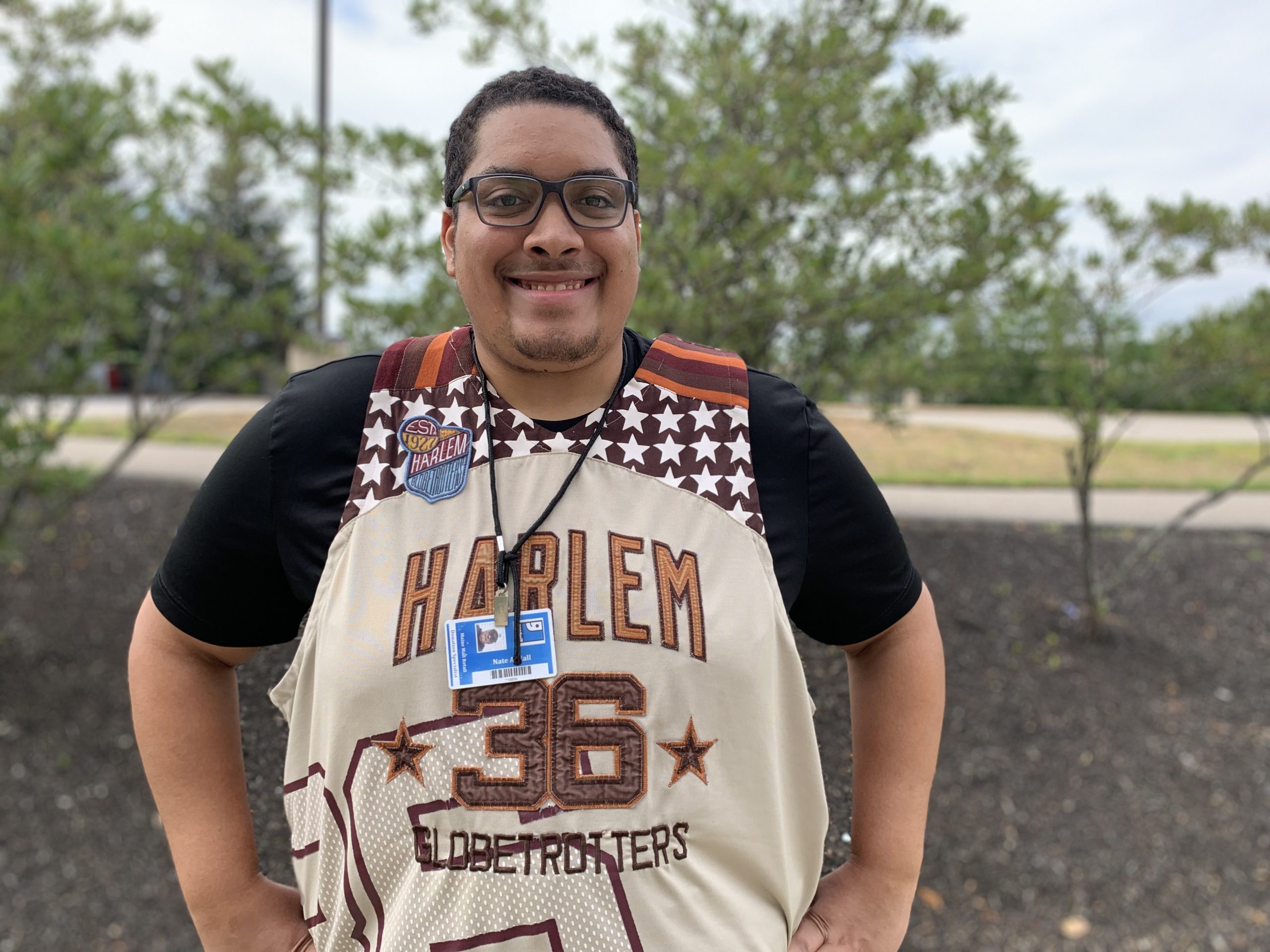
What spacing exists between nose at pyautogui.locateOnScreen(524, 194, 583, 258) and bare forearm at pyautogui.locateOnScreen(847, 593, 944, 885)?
0.82 meters

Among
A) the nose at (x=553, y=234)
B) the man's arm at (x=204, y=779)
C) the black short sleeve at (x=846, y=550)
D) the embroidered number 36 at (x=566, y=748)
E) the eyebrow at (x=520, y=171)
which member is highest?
the eyebrow at (x=520, y=171)

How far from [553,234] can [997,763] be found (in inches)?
167

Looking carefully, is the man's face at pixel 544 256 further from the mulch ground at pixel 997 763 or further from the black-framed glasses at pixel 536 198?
the mulch ground at pixel 997 763

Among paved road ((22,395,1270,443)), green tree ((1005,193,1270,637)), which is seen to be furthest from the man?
paved road ((22,395,1270,443))

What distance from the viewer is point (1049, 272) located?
5.72 m

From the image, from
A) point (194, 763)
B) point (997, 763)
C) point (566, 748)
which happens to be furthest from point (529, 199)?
point (997, 763)

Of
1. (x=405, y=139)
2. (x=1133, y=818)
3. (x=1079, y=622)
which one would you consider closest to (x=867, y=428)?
(x=1079, y=622)

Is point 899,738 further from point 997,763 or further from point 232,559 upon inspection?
point 997,763

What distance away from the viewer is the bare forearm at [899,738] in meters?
1.56

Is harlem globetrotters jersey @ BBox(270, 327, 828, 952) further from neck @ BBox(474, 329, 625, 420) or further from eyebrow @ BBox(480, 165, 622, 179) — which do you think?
eyebrow @ BBox(480, 165, 622, 179)

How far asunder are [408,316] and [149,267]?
1.87 meters

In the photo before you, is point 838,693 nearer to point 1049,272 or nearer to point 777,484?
point 777,484

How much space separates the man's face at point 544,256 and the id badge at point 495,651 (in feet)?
1.28

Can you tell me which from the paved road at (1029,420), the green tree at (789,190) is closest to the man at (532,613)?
the green tree at (789,190)
